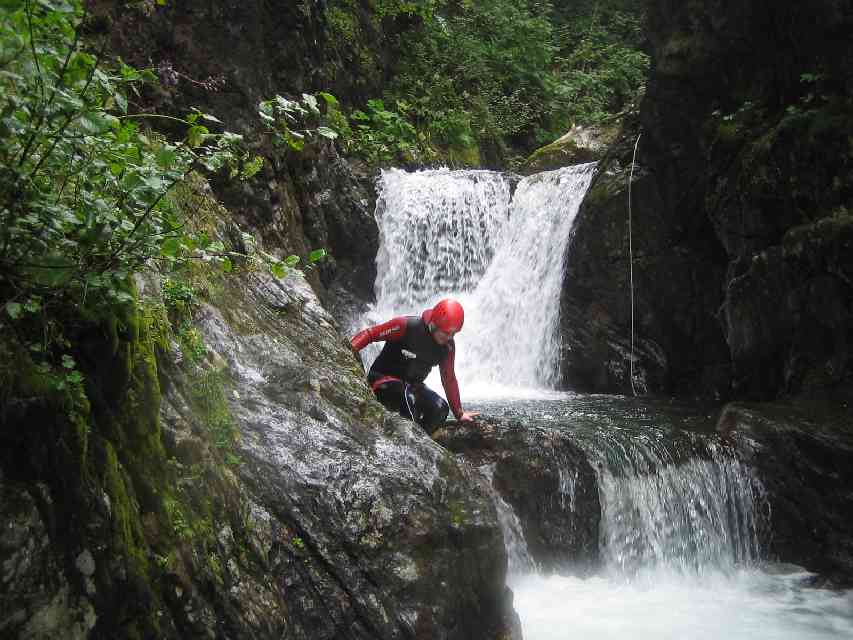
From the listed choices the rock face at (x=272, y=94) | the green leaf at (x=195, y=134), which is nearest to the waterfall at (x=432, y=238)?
the rock face at (x=272, y=94)

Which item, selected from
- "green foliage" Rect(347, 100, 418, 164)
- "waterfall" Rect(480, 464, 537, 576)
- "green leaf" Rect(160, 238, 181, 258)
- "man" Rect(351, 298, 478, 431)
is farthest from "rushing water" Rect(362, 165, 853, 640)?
"green foliage" Rect(347, 100, 418, 164)

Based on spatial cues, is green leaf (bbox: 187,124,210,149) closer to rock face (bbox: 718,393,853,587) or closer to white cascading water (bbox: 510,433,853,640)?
white cascading water (bbox: 510,433,853,640)

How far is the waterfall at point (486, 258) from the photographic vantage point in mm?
10867

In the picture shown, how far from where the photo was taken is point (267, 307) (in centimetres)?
493

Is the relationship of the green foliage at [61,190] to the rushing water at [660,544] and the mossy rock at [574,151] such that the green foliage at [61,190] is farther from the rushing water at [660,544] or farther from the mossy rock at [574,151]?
the mossy rock at [574,151]

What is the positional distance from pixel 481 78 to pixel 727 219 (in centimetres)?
1094

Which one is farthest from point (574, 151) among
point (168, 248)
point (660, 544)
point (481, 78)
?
point (168, 248)

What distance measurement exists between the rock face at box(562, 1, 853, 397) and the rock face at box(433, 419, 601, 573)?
3.06 metres

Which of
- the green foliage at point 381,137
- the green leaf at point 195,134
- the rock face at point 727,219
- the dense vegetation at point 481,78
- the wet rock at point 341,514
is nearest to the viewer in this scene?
the green leaf at point 195,134

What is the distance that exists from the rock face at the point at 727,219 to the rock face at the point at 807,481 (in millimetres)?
883

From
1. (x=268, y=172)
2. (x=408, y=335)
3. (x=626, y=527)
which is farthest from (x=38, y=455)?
(x=268, y=172)

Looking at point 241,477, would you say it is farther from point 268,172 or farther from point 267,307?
point 268,172

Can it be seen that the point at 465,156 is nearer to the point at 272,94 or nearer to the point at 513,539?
the point at 272,94

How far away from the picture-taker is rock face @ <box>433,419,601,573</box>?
5660 mm
